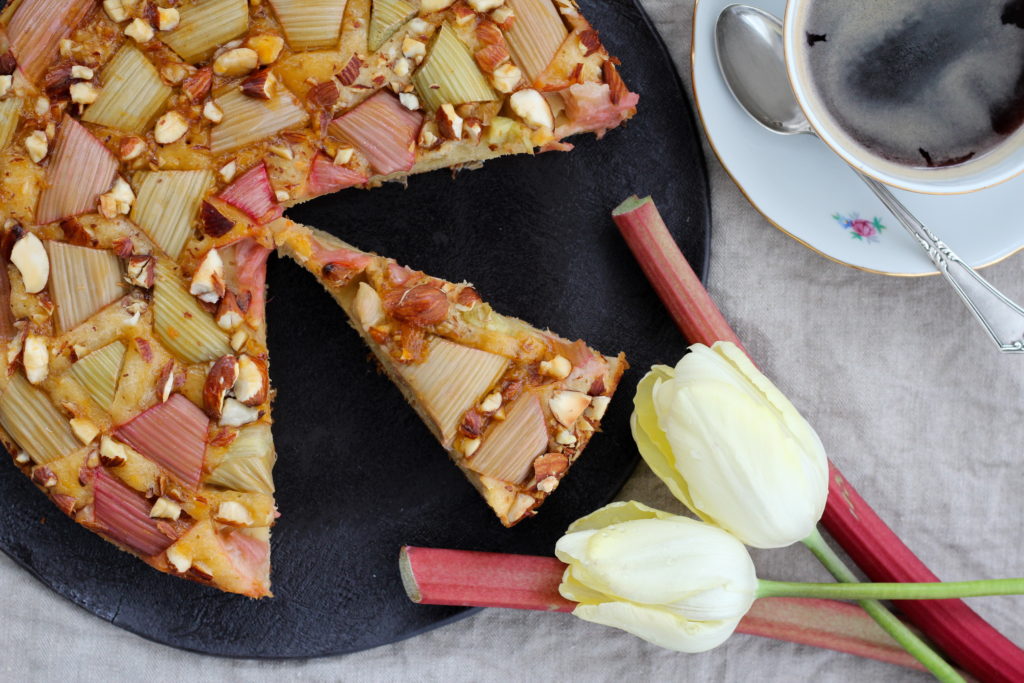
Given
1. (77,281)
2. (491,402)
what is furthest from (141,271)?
(491,402)

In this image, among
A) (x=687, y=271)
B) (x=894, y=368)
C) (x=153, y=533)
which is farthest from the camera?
(x=894, y=368)

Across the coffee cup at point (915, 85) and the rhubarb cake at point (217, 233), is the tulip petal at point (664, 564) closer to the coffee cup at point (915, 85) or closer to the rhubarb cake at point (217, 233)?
the rhubarb cake at point (217, 233)

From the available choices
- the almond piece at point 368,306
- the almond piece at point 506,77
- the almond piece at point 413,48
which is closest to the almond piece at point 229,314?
the almond piece at point 368,306

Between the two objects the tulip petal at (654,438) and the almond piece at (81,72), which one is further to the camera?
the tulip petal at (654,438)

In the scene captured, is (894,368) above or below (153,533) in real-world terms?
below

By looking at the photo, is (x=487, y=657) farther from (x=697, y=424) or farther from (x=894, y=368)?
(x=894, y=368)

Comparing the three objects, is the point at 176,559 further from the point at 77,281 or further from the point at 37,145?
the point at 37,145

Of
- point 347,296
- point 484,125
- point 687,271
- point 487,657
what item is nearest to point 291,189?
point 347,296
